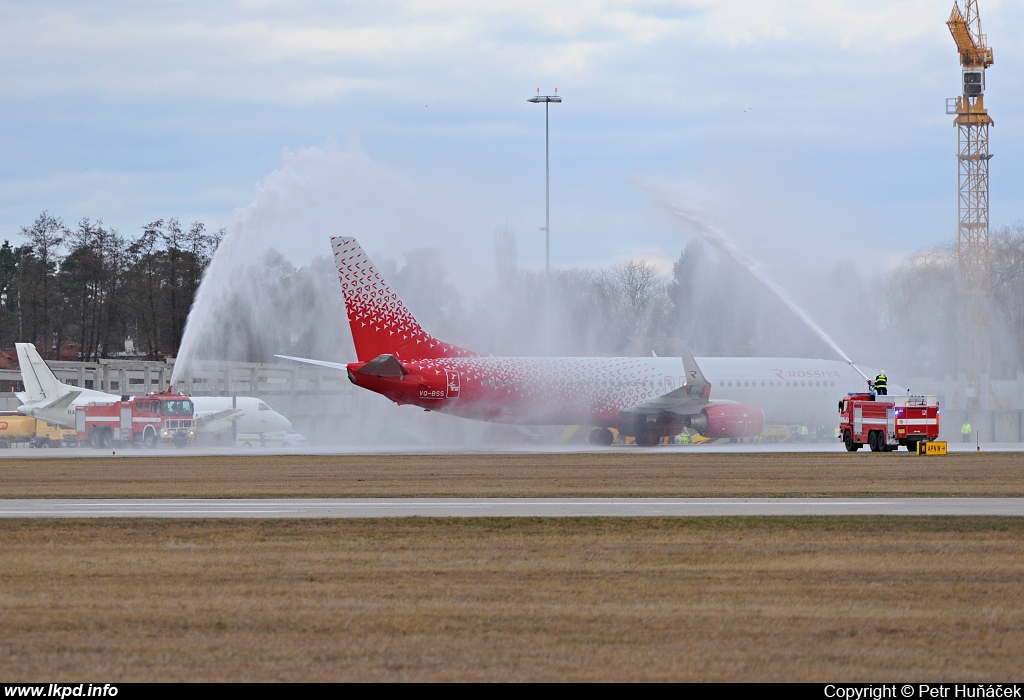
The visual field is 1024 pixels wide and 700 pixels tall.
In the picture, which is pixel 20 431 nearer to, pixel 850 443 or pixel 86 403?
pixel 86 403

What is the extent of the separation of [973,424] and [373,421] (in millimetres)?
32216

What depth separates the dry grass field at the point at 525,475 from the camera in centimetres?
2736

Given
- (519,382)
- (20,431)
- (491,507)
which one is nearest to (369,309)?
(519,382)

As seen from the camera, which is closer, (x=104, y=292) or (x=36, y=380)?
(x=36, y=380)

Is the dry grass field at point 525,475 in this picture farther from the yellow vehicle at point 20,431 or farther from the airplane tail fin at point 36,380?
the yellow vehicle at point 20,431

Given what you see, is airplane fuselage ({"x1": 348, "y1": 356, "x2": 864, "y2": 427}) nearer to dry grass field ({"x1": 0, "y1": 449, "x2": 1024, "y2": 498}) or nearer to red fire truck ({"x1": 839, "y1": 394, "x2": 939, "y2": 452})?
dry grass field ({"x1": 0, "y1": 449, "x2": 1024, "y2": 498})

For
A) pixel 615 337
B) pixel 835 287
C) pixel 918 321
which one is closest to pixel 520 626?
pixel 835 287

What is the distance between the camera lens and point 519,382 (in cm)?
5128

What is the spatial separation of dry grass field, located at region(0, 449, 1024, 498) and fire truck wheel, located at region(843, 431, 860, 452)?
6.21ft

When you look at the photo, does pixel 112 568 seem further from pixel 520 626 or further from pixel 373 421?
pixel 373 421

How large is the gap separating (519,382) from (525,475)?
18280 mm

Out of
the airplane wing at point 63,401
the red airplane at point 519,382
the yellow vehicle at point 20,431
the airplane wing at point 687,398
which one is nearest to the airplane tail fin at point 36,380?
the airplane wing at point 63,401

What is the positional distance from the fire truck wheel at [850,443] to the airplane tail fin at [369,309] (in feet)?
59.3

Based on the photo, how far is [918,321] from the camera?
7844 cm
